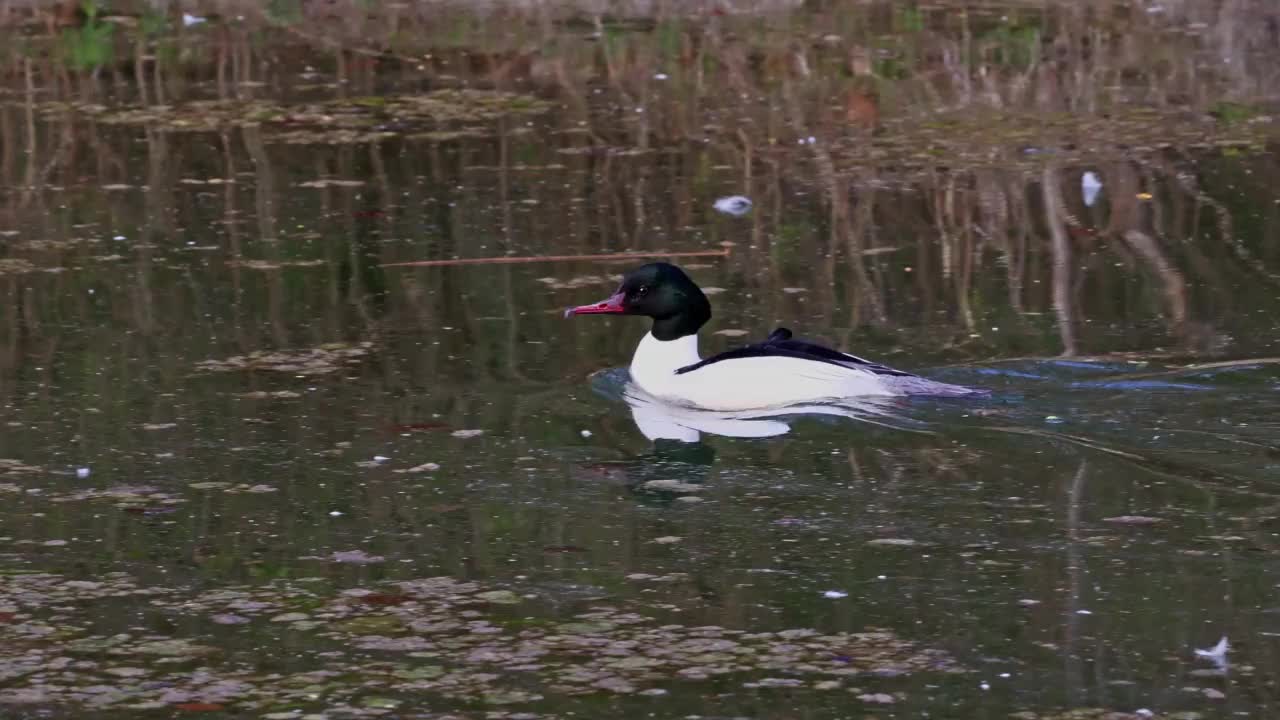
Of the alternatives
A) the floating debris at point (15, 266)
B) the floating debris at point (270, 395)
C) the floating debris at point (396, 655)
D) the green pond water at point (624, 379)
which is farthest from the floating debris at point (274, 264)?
the floating debris at point (396, 655)

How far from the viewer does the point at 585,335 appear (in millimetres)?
9180

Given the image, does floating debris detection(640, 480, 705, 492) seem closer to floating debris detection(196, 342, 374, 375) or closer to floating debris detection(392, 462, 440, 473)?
floating debris detection(392, 462, 440, 473)

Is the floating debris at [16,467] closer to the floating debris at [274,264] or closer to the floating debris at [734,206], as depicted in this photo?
the floating debris at [274,264]

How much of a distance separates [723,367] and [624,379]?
0.56m

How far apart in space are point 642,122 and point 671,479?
6330 mm

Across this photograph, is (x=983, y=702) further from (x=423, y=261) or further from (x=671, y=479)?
(x=423, y=261)

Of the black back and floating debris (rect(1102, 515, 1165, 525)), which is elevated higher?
the black back

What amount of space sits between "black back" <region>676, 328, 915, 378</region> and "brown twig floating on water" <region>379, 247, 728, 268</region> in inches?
84.9

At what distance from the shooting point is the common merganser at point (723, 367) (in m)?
7.91

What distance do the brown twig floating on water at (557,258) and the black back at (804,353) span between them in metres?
2.16

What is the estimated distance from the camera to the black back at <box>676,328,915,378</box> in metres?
7.88

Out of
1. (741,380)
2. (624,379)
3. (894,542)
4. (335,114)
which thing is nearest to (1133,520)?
(894,542)

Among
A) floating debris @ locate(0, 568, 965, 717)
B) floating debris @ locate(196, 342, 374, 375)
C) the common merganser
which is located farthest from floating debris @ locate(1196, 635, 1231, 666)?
floating debris @ locate(196, 342, 374, 375)

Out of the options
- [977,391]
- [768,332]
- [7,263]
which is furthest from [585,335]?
[7,263]
